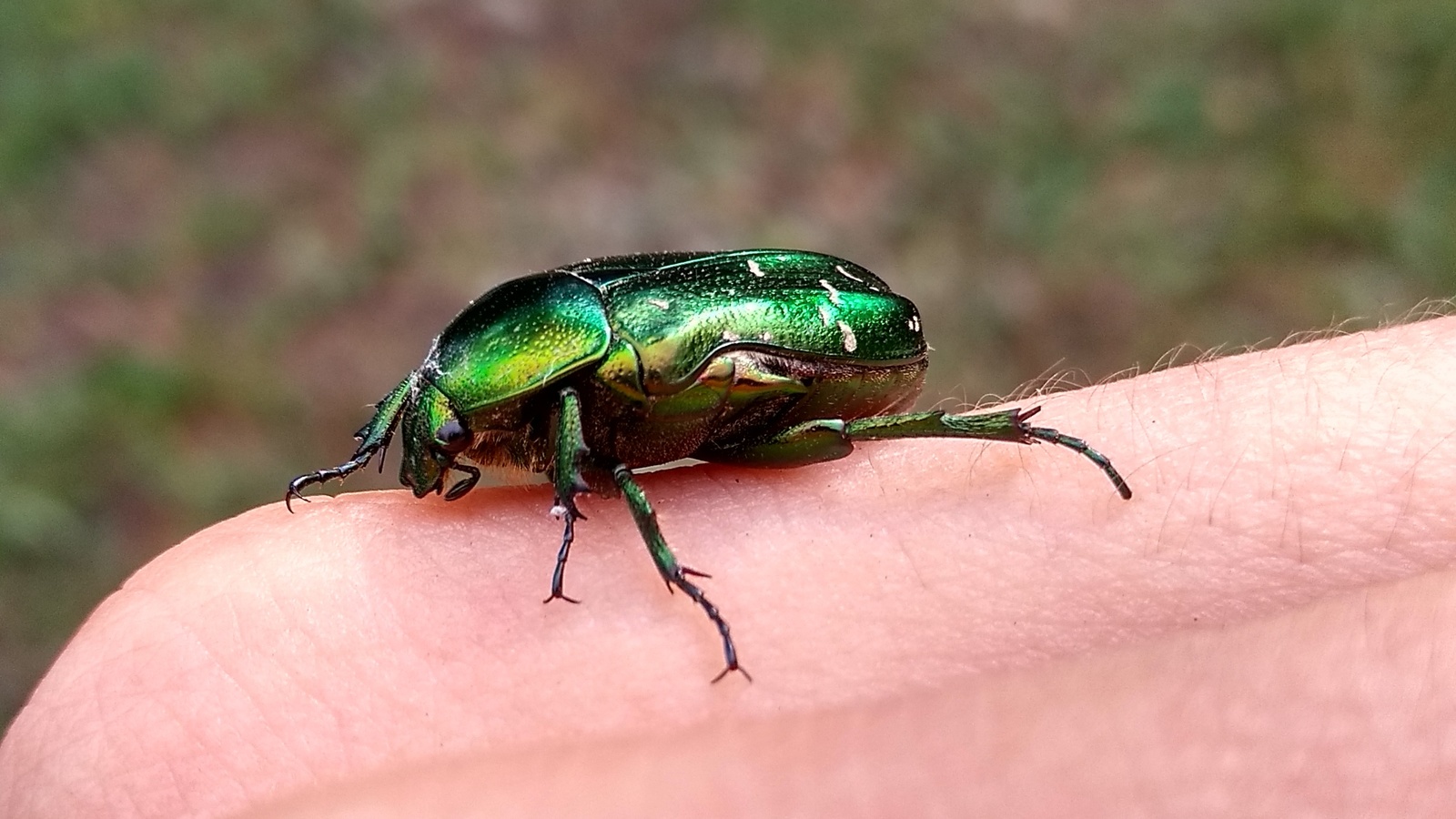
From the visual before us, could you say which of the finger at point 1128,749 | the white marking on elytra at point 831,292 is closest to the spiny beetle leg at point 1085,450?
the finger at point 1128,749

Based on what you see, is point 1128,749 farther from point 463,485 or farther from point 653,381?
point 463,485

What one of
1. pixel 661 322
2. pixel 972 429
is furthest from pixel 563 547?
pixel 972 429

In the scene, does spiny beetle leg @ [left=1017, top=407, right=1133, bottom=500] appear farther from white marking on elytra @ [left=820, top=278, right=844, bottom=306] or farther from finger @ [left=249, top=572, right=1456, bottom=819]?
white marking on elytra @ [left=820, top=278, right=844, bottom=306]

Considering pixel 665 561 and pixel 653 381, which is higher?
pixel 653 381

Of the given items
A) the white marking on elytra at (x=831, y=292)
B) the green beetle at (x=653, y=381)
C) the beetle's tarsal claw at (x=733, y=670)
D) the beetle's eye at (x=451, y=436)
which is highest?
the white marking on elytra at (x=831, y=292)

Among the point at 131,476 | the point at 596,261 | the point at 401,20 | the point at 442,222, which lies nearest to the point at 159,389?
the point at 131,476

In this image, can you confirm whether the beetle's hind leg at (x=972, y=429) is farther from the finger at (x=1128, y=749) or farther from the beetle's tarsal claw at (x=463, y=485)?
the beetle's tarsal claw at (x=463, y=485)
